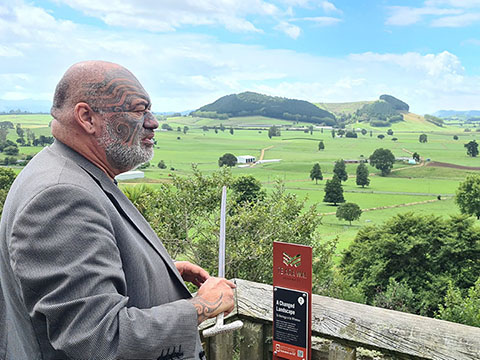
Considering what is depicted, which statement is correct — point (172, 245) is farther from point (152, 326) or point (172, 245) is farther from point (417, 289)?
point (417, 289)

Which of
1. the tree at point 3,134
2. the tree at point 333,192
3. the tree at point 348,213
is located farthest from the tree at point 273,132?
the tree at point 348,213

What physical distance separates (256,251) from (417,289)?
1912 centimetres

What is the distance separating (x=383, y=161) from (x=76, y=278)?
72897 mm

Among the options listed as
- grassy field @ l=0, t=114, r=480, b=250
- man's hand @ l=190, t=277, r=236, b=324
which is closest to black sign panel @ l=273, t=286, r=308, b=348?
man's hand @ l=190, t=277, r=236, b=324

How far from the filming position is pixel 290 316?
1649 mm

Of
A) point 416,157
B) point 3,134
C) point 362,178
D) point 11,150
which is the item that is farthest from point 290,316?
point 416,157

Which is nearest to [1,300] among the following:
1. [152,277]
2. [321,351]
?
[152,277]

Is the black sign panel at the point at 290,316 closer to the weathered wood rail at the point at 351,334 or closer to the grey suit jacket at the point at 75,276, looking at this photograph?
the weathered wood rail at the point at 351,334

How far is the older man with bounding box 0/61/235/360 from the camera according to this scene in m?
1.01

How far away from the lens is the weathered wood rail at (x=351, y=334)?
147 centimetres

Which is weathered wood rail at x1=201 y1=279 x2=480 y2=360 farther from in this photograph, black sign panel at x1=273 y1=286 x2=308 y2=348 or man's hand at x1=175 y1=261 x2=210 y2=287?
man's hand at x1=175 y1=261 x2=210 y2=287

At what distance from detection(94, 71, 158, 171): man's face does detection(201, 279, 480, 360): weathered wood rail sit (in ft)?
2.61

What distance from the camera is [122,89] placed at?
4.15 feet

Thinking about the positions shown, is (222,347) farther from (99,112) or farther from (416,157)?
(416,157)
